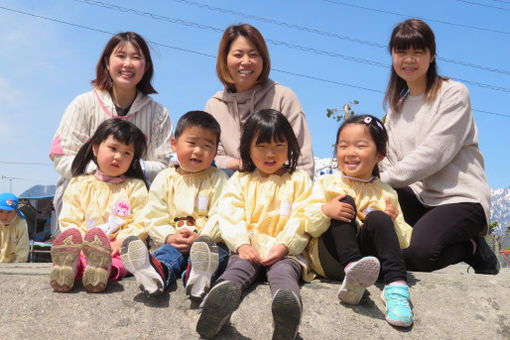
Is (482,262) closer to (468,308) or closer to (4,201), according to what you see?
(468,308)

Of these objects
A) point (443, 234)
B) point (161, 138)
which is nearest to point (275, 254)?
point (443, 234)

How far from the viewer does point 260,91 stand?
3973 mm

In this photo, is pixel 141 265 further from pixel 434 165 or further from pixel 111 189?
pixel 434 165

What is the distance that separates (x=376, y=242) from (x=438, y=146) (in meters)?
1.05

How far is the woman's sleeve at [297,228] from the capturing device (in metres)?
2.71

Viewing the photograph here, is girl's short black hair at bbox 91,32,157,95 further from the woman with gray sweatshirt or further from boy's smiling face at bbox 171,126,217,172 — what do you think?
the woman with gray sweatshirt

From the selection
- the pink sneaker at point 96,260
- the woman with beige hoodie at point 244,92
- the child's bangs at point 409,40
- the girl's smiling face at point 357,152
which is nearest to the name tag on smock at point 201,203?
the woman with beige hoodie at point 244,92

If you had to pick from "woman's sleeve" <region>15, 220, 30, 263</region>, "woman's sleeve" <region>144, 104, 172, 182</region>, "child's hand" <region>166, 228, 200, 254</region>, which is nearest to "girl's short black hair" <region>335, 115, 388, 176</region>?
"child's hand" <region>166, 228, 200, 254</region>

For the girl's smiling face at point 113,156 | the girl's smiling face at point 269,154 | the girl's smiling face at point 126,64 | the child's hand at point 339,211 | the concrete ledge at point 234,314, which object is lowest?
the concrete ledge at point 234,314

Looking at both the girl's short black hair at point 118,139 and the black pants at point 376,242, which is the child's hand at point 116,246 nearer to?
the girl's short black hair at point 118,139

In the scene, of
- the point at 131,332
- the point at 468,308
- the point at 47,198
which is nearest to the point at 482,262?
the point at 468,308

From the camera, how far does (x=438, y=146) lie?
→ 10.6 feet

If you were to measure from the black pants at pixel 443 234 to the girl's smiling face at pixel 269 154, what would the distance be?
3.67 ft

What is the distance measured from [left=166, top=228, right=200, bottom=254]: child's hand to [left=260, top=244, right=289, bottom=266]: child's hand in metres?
0.52
